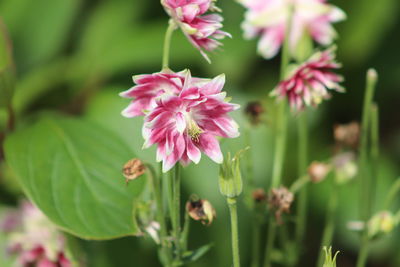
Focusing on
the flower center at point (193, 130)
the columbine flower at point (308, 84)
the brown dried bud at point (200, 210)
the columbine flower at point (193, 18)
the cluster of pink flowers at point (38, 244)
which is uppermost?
the columbine flower at point (193, 18)

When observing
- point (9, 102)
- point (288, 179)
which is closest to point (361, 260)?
point (9, 102)

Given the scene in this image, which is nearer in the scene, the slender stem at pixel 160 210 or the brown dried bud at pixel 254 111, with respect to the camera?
the slender stem at pixel 160 210

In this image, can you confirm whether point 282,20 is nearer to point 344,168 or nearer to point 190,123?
point 344,168

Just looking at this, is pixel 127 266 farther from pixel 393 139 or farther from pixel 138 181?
pixel 393 139

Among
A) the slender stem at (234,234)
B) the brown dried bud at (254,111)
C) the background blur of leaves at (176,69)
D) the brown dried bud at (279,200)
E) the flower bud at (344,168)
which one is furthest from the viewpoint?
the background blur of leaves at (176,69)

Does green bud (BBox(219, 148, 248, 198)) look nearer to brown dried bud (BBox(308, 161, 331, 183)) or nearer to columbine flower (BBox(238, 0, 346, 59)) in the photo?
brown dried bud (BBox(308, 161, 331, 183))

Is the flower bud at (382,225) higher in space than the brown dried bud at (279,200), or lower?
lower

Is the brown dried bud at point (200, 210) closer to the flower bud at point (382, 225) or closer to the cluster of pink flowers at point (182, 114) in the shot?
the cluster of pink flowers at point (182, 114)

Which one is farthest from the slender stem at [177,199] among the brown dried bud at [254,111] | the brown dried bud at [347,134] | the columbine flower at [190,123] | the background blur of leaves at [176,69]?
the background blur of leaves at [176,69]
